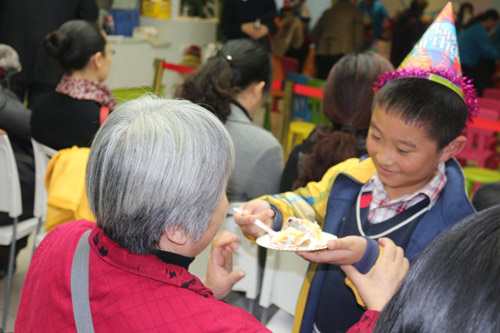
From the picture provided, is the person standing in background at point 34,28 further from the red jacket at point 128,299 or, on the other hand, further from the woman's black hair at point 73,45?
the red jacket at point 128,299

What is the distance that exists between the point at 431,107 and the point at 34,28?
3.63 m

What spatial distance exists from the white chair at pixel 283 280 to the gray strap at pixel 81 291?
891mm

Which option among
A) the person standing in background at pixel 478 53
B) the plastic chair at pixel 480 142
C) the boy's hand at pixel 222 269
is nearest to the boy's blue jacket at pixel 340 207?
the boy's hand at pixel 222 269

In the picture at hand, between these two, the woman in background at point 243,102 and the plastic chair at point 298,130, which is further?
the plastic chair at point 298,130

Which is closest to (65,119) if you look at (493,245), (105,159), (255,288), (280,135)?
(255,288)

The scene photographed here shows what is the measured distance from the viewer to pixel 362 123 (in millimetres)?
2188

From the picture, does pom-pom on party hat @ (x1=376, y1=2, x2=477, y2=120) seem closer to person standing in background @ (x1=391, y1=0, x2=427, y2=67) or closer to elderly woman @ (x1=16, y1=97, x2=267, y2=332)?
elderly woman @ (x1=16, y1=97, x2=267, y2=332)

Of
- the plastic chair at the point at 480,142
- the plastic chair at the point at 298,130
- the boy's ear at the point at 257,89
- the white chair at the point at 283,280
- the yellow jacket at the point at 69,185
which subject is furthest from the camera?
the plastic chair at the point at 298,130

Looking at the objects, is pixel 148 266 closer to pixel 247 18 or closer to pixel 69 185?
pixel 69 185

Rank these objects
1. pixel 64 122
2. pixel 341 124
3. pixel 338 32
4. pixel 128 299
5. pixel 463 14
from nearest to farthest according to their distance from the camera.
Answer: pixel 128 299 → pixel 341 124 → pixel 64 122 → pixel 338 32 → pixel 463 14

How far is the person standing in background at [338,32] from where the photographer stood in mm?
6629

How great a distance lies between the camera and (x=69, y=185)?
7.43 ft

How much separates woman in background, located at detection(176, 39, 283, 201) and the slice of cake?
2.82ft

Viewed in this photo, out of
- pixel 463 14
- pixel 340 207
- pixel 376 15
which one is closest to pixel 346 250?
pixel 340 207
